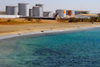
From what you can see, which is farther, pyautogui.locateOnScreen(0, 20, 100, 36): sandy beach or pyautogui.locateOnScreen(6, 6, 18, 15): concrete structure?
pyautogui.locateOnScreen(6, 6, 18, 15): concrete structure

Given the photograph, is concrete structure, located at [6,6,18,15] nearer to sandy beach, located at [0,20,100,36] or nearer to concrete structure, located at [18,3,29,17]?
concrete structure, located at [18,3,29,17]

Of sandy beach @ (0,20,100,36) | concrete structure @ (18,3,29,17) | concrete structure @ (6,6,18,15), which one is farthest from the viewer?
concrete structure @ (18,3,29,17)

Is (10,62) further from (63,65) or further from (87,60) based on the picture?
(87,60)

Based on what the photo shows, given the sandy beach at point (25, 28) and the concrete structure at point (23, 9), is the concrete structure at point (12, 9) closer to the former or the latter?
the concrete structure at point (23, 9)

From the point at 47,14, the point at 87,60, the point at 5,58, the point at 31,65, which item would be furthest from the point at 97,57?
the point at 47,14

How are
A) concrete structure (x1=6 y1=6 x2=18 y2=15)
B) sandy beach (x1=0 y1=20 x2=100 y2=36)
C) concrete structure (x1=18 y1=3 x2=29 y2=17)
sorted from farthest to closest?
1. concrete structure (x1=18 y1=3 x2=29 y2=17)
2. concrete structure (x1=6 y1=6 x2=18 y2=15)
3. sandy beach (x1=0 y1=20 x2=100 y2=36)

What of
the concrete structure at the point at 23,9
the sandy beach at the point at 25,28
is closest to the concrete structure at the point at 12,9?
the concrete structure at the point at 23,9

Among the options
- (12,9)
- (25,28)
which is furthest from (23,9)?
Answer: (25,28)

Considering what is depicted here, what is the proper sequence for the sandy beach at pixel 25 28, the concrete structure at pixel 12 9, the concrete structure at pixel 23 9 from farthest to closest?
the concrete structure at pixel 23 9, the concrete structure at pixel 12 9, the sandy beach at pixel 25 28

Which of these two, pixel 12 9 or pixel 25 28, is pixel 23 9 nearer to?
pixel 12 9

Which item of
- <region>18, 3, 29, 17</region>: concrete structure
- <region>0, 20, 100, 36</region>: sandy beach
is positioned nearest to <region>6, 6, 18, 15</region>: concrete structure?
<region>18, 3, 29, 17</region>: concrete structure

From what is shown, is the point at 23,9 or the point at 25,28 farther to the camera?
the point at 23,9

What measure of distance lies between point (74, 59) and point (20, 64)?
474 centimetres

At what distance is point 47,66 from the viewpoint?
17812mm
